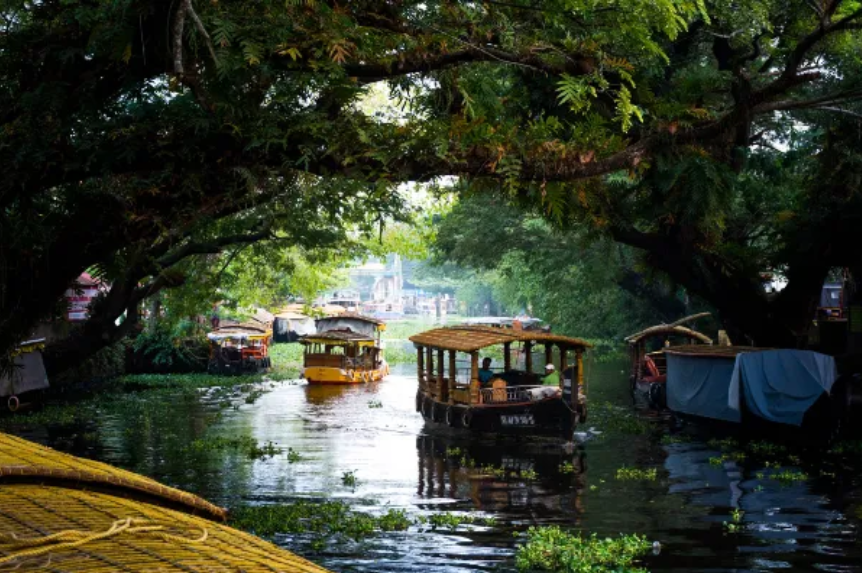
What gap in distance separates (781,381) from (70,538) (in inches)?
729

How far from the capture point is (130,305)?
2506 centimetres

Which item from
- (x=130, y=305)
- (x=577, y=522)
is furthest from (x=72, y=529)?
(x=130, y=305)

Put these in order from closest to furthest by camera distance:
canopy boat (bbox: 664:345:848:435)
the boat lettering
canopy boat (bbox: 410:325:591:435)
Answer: canopy boat (bbox: 664:345:848:435) < canopy boat (bbox: 410:325:591:435) < the boat lettering

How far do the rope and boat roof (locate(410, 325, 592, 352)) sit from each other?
1659cm

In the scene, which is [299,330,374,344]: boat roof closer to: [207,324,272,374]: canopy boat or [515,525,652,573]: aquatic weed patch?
[207,324,272,374]: canopy boat

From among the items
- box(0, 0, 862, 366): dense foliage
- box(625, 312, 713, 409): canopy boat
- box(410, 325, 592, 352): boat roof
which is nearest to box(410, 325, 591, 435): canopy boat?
box(410, 325, 592, 352): boat roof

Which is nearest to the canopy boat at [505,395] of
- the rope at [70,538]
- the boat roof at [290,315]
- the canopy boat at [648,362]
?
the canopy boat at [648,362]

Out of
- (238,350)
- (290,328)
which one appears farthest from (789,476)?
(290,328)

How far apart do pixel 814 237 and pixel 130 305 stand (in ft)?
51.3

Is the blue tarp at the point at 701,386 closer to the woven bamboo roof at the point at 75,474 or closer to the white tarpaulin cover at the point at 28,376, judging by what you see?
the white tarpaulin cover at the point at 28,376

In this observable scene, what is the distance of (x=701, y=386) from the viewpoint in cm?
2305

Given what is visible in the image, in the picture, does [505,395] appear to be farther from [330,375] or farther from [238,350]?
[238,350]

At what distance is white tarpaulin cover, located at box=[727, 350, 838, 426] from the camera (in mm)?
19781

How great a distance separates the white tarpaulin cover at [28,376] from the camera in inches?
951
